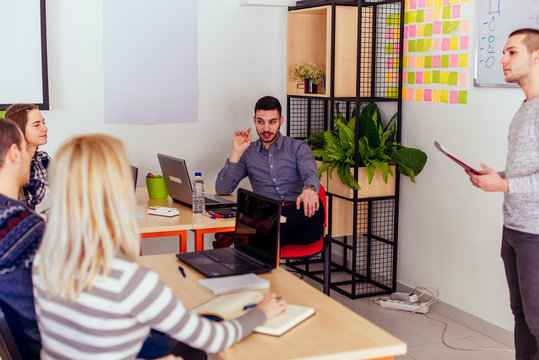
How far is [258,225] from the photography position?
98.2 inches

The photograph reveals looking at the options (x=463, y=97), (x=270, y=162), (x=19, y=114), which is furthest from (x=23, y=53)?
(x=463, y=97)

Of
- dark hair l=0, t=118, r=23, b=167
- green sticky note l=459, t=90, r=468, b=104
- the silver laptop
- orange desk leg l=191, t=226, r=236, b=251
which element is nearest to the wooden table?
orange desk leg l=191, t=226, r=236, b=251

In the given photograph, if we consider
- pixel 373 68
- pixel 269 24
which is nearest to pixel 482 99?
pixel 373 68

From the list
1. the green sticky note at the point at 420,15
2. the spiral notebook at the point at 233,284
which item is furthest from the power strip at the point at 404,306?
the spiral notebook at the point at 233,284

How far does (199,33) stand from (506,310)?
2826 millimetres

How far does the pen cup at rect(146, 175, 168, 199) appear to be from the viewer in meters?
3.94

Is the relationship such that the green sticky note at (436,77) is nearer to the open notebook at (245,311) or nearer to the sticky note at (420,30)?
the sticky note at (420,30)

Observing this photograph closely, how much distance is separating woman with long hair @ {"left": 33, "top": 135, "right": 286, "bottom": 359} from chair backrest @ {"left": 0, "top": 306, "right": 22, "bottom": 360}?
0.32 m

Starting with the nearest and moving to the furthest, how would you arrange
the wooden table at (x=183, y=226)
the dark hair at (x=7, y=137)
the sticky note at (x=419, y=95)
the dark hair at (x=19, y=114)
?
the dark hair at (x=7, y=137), the wooden table at (x=183, y=226), the dark hair at (x=19, y=114), the sticky note at (x=419, y=95)

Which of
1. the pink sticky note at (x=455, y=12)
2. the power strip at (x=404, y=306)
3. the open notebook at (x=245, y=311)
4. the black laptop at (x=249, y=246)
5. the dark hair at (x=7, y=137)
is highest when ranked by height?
the pink sticky note at (x=455, y=12)

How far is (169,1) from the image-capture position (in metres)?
4.58

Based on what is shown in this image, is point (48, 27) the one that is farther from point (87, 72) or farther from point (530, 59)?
point (530, 59)

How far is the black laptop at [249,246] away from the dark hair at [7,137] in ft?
2.62

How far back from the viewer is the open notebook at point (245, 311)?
182 cm
